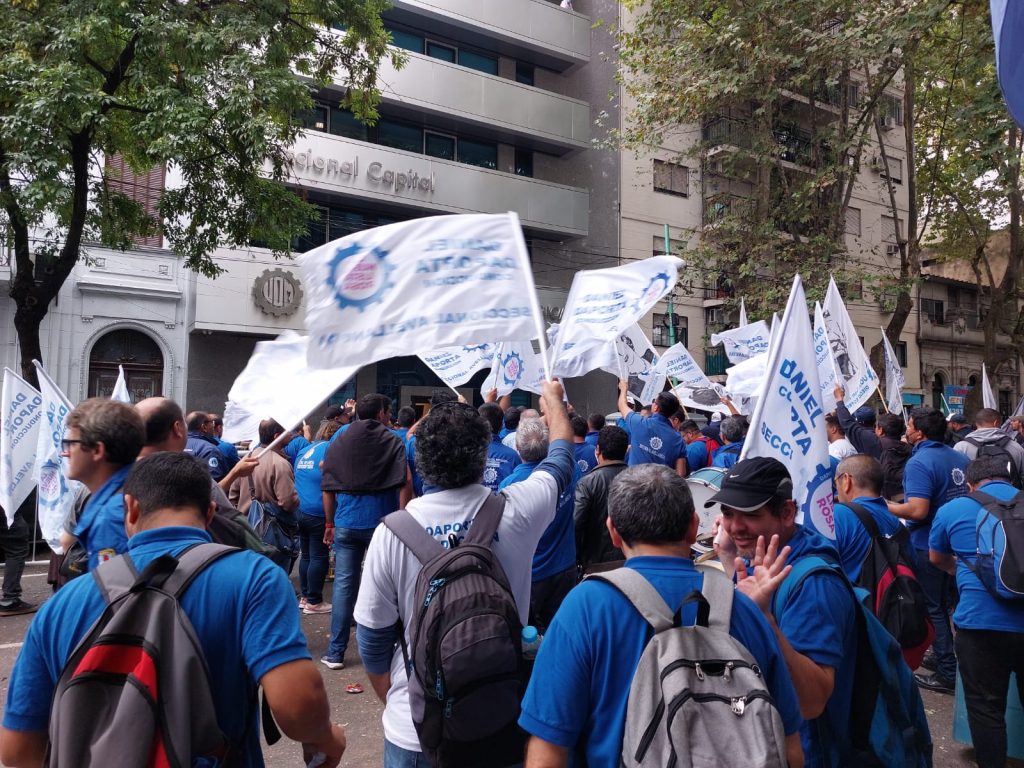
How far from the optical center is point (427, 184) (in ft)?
72.5

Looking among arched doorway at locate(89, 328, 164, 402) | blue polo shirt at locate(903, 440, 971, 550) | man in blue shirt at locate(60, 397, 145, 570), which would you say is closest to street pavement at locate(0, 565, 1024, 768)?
blue polo shirt at locate(903, 440, 971, 550)

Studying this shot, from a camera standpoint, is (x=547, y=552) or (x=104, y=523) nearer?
(x=104, y=523)

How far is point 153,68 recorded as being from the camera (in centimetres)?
1027

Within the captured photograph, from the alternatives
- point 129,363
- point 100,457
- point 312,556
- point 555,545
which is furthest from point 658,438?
point 129,363

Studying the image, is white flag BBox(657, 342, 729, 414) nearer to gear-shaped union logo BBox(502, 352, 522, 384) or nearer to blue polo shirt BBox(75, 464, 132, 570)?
gear-shaped union logo BBox(502, 352, 522, 384)

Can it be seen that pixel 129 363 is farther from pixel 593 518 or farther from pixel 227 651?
pixel 227 651

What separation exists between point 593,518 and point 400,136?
1952 cm

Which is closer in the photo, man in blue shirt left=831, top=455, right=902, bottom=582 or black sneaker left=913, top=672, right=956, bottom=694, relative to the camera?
man in blue shirt left=831, top=455, right=902, bottom=582

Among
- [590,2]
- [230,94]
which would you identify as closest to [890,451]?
[230,94]

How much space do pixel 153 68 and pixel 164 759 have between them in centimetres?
1033

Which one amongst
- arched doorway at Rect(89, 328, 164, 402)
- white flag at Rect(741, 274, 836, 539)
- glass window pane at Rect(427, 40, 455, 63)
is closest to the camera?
white flag at Rect(741, 274, 836, 539)

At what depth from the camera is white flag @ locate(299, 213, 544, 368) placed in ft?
11.2

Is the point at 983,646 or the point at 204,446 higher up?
the point at 204,446

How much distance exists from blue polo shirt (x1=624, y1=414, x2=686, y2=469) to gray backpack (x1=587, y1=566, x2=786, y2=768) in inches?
228
